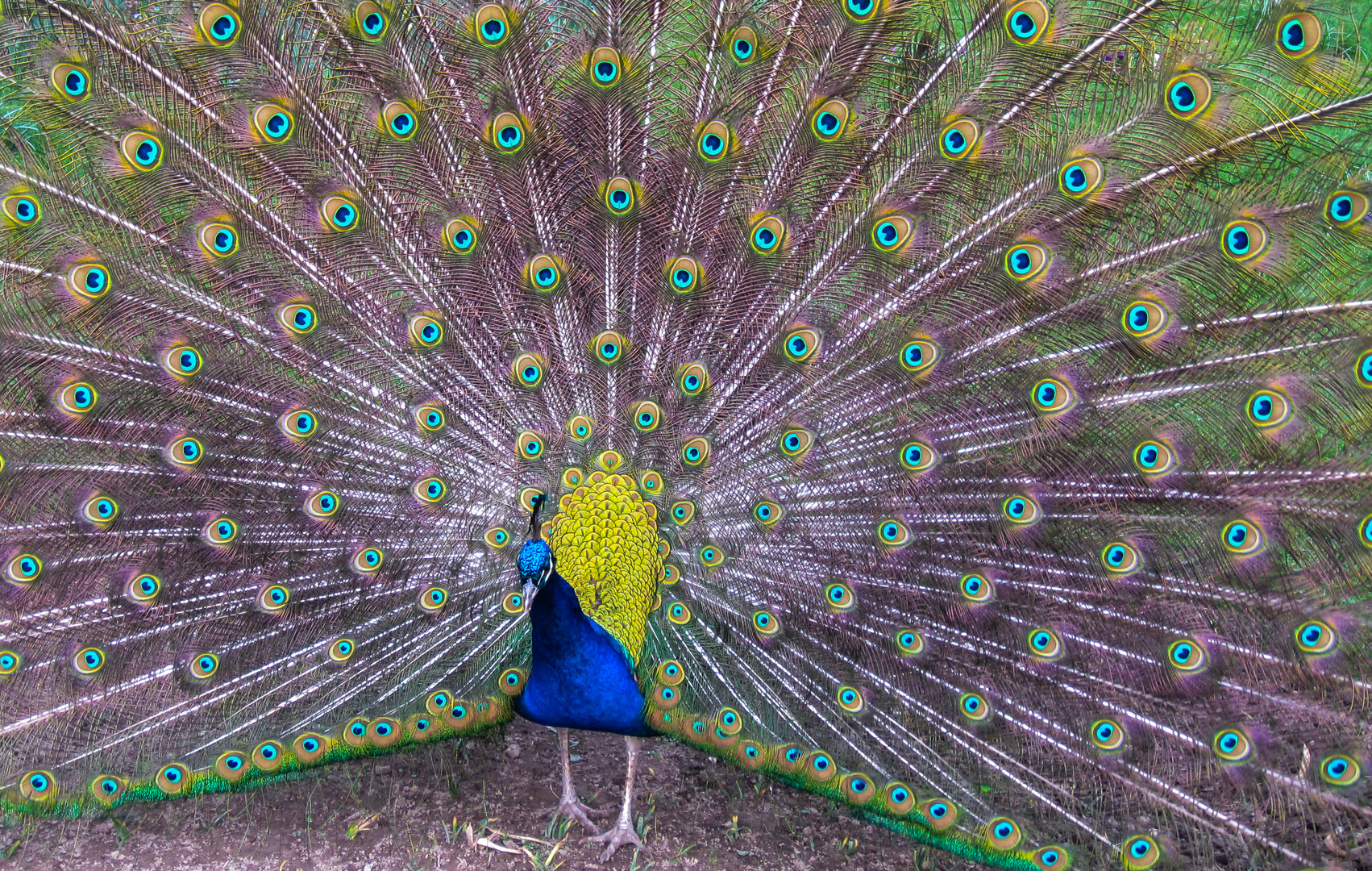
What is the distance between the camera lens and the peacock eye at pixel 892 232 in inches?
94.8

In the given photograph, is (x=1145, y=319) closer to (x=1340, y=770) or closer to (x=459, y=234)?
(x=1340, y=770)

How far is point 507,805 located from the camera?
323 cm

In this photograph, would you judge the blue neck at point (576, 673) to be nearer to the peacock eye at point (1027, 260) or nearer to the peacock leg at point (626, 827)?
the peacock leg at point (626, 827)

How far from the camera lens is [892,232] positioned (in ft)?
7.96

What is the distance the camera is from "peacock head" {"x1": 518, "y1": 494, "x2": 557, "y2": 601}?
2381mm

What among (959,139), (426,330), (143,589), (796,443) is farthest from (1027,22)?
Answer: (143,589)

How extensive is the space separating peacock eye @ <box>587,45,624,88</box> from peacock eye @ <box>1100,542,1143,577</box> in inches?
76.1

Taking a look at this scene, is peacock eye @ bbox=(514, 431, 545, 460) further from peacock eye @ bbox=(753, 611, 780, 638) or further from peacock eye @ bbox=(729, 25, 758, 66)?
peacock eye @ bbox=(729, 25, 758, 66)

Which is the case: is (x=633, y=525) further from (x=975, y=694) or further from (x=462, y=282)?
(x=975, y=694)

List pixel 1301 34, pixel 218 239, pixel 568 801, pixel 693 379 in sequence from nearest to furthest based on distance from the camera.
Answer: pixel 1301 34 < pixel 218 239 < pixel 693 379 < pixel 568 801

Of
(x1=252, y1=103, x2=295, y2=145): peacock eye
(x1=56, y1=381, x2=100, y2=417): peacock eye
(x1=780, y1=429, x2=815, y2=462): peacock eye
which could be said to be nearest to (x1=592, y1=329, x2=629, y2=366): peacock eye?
(x1=780, y1=429, x2=815, y2=462): peacock eye

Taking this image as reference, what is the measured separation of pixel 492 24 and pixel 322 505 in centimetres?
152

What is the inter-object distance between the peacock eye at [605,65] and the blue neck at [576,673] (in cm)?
144

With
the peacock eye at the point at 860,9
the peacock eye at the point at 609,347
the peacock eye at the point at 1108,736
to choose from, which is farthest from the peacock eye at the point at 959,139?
the peacock eye at the point at 1108,736
